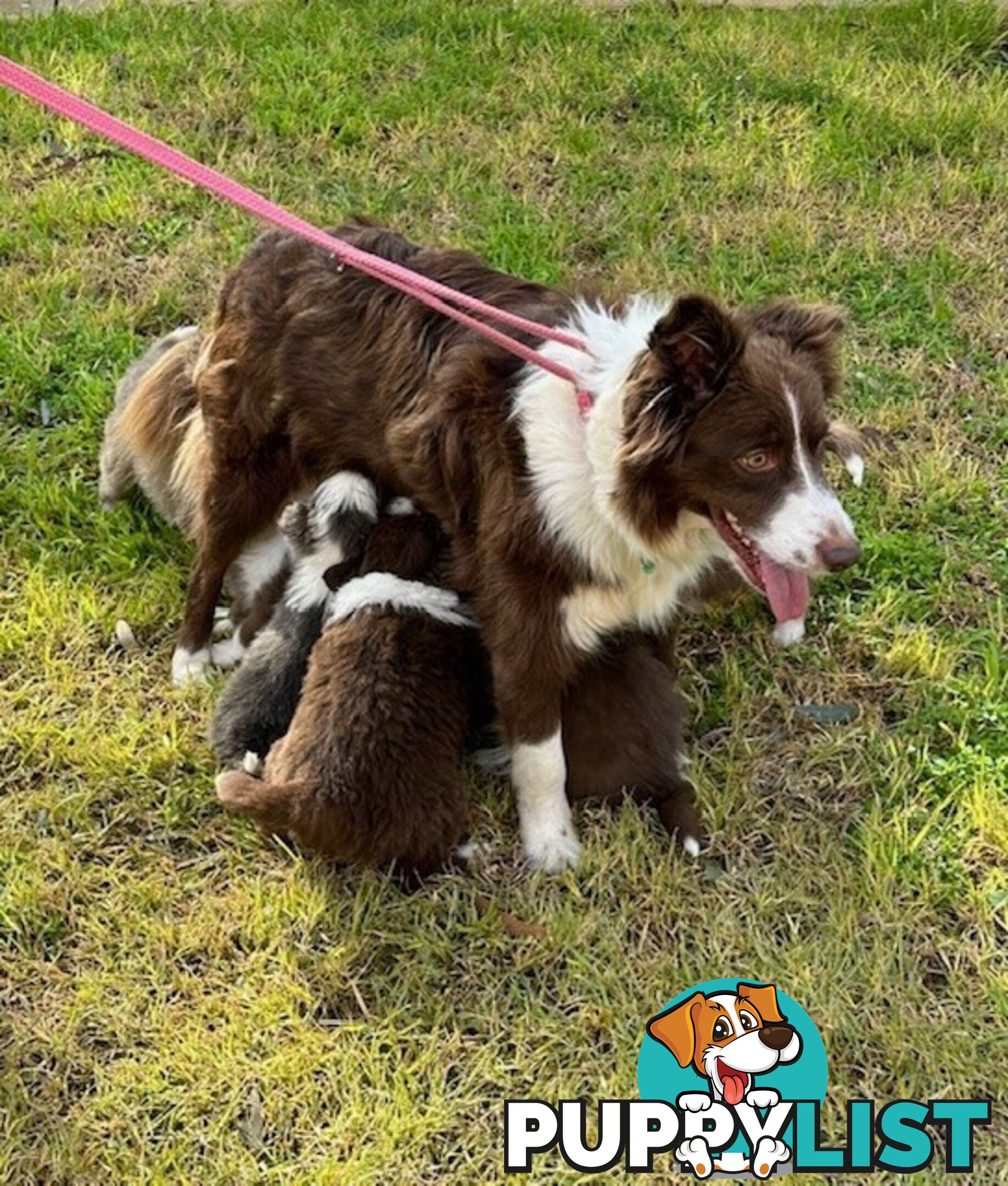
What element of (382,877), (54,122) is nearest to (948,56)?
(54,122)

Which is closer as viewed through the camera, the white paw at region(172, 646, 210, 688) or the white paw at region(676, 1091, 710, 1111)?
the white paw at region(676, 1091, 710, 1111)

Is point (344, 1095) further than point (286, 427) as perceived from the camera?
No

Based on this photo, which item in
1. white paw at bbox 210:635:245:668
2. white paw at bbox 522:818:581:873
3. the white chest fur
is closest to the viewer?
the white chest fur

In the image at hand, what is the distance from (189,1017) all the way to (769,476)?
181 centimetres

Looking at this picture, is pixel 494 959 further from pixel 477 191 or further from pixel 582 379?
pixel 477 191

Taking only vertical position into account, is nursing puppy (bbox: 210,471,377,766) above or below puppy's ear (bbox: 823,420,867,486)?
below

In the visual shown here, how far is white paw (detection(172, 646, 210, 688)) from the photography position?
3.65 meters

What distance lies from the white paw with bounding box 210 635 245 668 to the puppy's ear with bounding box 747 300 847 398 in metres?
1.80

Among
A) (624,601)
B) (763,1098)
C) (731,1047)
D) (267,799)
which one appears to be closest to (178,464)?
(267,799)

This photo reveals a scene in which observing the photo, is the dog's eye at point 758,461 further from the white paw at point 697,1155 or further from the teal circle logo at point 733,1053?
the white paw at point 697,1155

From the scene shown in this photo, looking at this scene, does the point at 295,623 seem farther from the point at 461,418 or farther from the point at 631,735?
the point at 631,735

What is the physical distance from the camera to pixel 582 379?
9.55 ft

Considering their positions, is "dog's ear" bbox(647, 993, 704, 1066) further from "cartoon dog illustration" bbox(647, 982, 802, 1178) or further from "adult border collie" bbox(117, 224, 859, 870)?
"adult border collie" bbox(117, 224, 859, 870)

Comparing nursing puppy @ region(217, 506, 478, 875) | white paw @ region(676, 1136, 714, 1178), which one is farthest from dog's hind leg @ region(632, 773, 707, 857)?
white paw @ region(676, 1136, 714, 1178)
